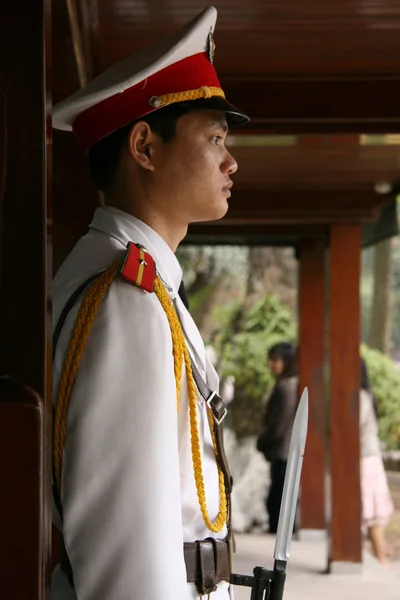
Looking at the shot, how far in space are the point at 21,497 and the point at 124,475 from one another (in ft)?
0.78

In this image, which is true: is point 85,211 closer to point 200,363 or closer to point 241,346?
point 200,363

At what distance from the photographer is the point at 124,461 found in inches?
61.9

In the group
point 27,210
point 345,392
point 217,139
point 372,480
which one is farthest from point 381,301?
point 27,210

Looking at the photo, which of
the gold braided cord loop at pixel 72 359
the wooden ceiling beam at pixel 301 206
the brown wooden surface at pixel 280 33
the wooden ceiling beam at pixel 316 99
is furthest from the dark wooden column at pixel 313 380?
the gold braided cord loop at pixel 72 359

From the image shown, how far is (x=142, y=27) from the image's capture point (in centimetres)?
332

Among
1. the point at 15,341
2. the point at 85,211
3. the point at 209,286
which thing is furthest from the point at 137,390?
the point at 209,286

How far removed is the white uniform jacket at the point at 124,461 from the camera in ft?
5.08

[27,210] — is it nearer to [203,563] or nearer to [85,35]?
[203,563]

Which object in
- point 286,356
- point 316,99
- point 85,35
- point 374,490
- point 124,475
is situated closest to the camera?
point 124,475

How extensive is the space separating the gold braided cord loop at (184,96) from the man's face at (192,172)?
36mm

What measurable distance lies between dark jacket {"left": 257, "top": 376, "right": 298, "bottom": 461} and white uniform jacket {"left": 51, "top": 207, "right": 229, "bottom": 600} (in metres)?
8.16

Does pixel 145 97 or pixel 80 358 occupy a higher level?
pixel 145 97

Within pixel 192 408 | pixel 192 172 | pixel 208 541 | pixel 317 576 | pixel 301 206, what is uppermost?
pixel 301 206

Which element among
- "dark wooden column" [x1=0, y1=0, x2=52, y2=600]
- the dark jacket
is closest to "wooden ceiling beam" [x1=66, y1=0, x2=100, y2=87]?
"dark wooden column" [x1=0, y1=0, x2=52, y2=600]
